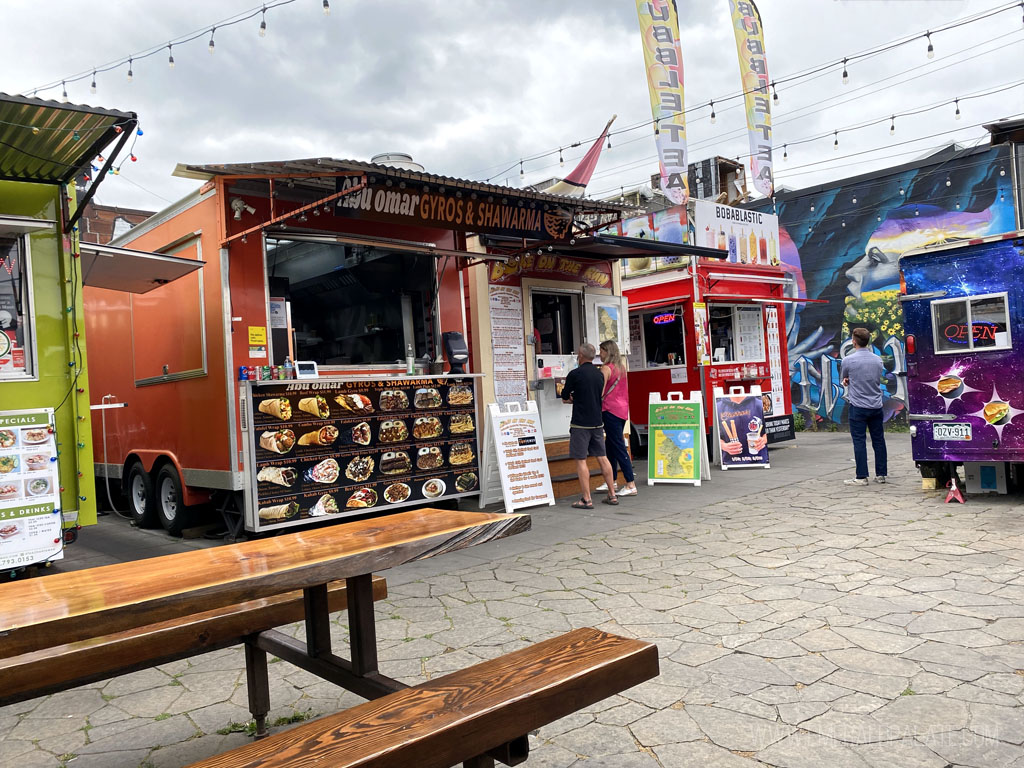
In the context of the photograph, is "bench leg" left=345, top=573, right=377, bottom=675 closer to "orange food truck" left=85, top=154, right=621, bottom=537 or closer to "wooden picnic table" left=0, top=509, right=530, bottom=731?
"wooden picnic table" left=0, top=509, right=530, bottom=731

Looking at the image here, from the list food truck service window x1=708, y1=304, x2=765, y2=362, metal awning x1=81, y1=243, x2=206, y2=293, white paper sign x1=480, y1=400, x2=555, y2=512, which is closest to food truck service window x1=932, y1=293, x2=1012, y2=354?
white paper sign x1=480, y1=400, x2=555, y2=512

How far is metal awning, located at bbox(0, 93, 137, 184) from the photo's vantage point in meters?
4.55

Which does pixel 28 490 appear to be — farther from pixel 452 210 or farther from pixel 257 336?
pixel 452 210

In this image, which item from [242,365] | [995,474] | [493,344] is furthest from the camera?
[493,344]

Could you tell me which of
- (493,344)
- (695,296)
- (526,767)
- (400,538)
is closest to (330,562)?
(400,538)

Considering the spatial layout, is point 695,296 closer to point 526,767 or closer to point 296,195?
point 296,195

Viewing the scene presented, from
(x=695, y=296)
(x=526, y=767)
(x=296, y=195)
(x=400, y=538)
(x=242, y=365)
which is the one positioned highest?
(x=296, y=195)

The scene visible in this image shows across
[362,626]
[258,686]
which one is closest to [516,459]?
[258,686]

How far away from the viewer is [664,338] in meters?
11.9

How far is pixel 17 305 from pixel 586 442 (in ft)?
17.0

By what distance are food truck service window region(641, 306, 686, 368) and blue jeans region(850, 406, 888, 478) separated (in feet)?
11.3

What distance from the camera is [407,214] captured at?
682cm

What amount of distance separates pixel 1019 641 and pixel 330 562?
3253mm

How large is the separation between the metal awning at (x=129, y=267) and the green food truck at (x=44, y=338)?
364 millimetres
